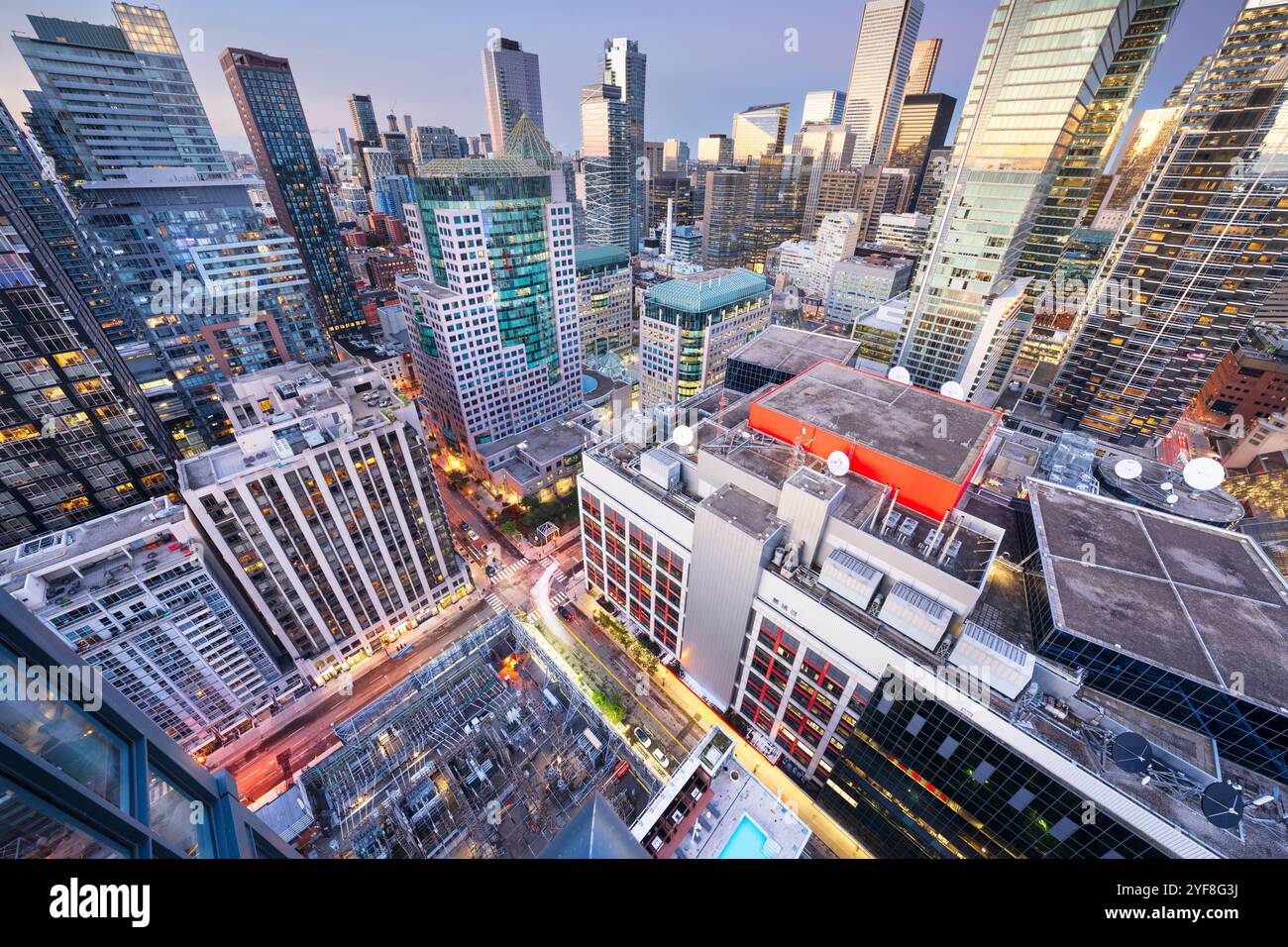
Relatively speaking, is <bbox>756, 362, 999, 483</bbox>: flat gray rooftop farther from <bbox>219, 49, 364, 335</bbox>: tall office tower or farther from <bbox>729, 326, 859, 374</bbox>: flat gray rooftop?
<bbox>219, 49, 364, 335</bbox>: tall office tower

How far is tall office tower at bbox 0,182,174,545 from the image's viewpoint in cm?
5225

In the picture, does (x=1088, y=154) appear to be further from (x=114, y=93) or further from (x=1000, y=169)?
(x=114, y=93)

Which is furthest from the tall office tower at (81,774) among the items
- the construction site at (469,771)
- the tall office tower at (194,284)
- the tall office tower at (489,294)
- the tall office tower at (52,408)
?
the tall office tower at (194,284)

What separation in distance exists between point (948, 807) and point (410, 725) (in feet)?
141

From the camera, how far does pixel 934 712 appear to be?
3391 centimetres

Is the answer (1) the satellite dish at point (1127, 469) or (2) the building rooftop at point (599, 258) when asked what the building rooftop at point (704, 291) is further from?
(1) the satellite dish at point (1127, 469)

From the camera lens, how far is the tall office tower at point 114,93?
3130 inches

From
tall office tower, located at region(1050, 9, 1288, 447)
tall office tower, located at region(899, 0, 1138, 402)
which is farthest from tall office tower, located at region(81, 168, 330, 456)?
tall office tower, located at region(1050, 9, 1288, 447)

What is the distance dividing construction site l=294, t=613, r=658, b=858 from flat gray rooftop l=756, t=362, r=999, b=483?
3474 cm

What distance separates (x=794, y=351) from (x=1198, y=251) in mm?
75344

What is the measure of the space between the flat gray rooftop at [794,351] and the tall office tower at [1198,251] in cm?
6317

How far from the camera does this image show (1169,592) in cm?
3256

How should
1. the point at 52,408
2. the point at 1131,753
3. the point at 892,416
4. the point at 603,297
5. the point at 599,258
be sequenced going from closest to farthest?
the point at 1131,753
the point at 892,416
the point at 52,408
the point at 599,258
the point at 603,297

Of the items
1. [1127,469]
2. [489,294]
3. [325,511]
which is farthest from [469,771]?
[489,294]
